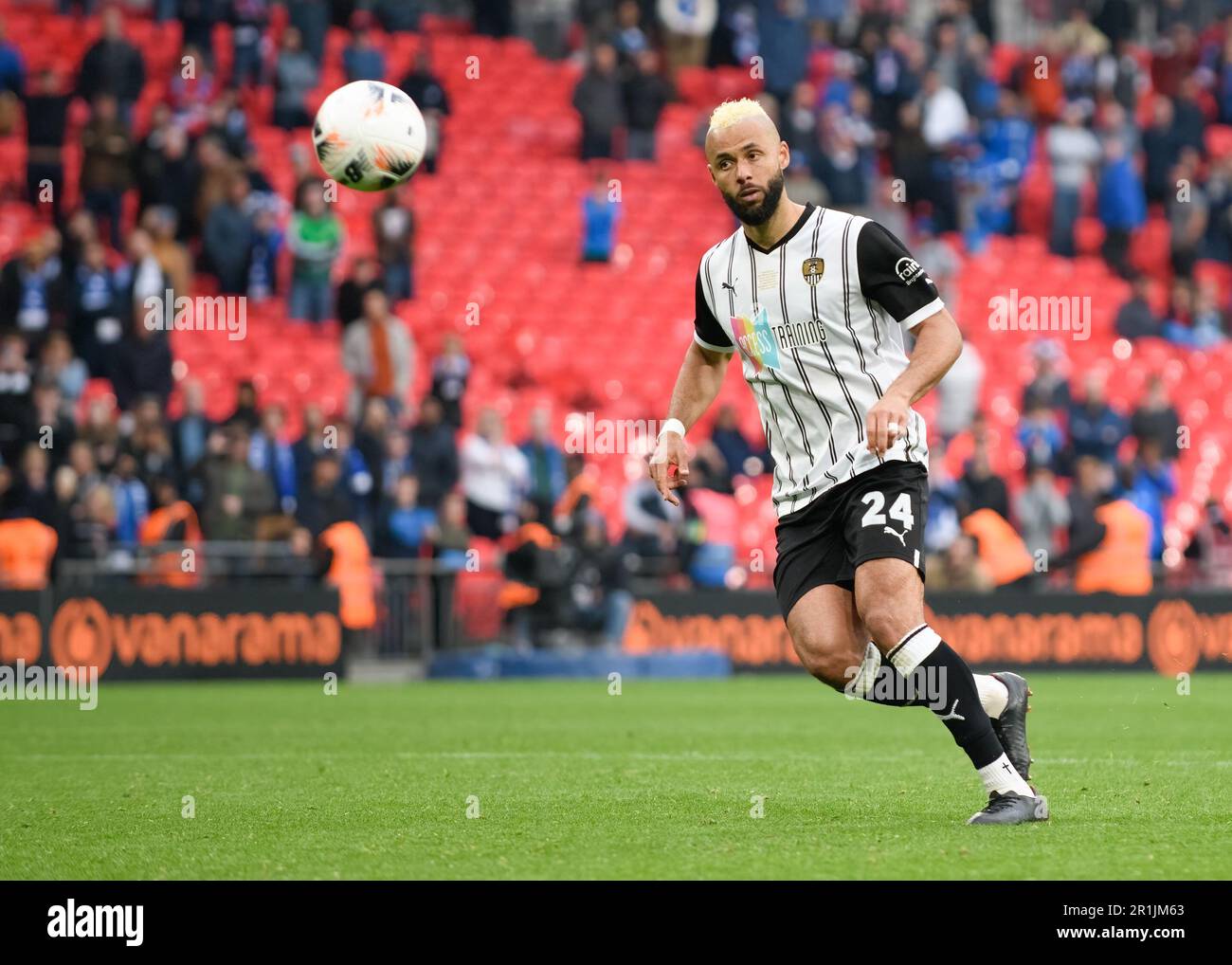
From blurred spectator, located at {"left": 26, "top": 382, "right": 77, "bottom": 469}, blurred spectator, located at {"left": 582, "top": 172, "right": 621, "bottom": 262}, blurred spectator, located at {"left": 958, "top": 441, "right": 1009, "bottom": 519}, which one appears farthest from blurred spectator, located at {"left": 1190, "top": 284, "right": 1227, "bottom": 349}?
blurred spectator, located at {"left": 26, "top": 382, "right": 77, "bottom": 469}

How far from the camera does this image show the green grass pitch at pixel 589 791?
6.12 meters

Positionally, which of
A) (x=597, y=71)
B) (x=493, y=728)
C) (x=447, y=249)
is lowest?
(x=493, y=728)

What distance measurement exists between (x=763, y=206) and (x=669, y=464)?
3.30 feet

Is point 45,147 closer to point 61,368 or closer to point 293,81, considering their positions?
point 293,81

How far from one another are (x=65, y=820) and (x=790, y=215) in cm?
339

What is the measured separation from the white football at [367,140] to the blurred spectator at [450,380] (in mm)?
11479

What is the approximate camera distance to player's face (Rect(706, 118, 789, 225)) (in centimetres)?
713

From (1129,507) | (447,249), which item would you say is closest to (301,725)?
(1129,507)

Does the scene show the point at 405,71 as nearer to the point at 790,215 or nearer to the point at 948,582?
the point at 948,582

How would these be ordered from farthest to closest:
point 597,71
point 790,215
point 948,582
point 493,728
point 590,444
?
point 597,71
point 590,444
point 948,582
point 493,728
point 790,215

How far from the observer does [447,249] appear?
24.7m

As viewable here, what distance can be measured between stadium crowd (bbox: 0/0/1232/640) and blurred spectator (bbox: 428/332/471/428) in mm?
34

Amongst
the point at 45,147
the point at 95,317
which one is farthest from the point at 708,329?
the point at 45,147

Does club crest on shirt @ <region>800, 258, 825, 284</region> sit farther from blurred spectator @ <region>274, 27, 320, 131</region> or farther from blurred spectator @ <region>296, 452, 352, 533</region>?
blurred spectator @ <region>274, 27, 320, 131</region>
